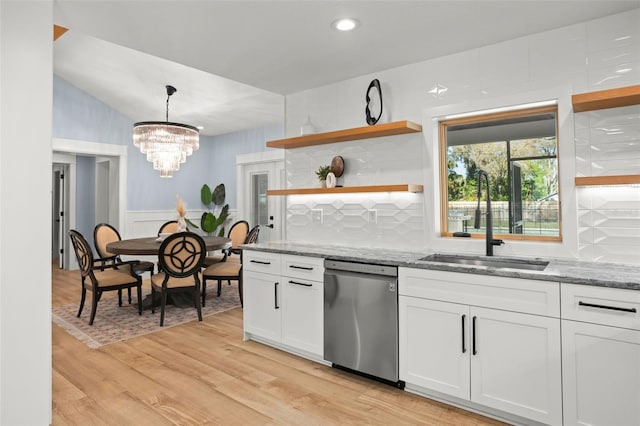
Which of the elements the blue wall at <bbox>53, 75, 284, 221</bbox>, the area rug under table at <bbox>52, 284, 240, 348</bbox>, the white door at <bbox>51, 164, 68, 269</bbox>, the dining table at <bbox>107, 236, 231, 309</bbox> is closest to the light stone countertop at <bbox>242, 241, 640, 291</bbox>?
the dining table at <bbox>107, 236, 231, 309</bbox>

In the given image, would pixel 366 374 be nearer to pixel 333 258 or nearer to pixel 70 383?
pixel 333 258

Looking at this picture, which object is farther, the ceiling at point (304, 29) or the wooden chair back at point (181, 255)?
the wooden chair back at point (181, 255)

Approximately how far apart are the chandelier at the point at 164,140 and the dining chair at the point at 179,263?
1489mm

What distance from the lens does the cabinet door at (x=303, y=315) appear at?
3.00 metres

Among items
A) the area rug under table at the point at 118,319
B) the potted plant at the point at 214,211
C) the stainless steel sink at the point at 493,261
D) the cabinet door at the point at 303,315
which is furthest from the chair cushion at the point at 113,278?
the stainless steel sink at the point at 493,261

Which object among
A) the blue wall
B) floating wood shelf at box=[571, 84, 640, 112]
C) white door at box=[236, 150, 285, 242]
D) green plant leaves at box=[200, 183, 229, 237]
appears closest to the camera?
floating wood shelf at box=[571, 84, 640, 112]

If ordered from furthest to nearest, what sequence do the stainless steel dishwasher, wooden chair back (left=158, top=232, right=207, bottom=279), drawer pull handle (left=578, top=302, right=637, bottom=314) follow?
wooden chair back (left=158, top=232, right=207, bottom=279) < the stainless steel dishwasher < drawer pull handle (left=578, top=302, right=637, bottom=314)

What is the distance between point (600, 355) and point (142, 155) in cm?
729

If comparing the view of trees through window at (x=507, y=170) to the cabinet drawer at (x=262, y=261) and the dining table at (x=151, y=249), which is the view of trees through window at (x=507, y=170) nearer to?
the cabinet drawer at (x=262, y=261)

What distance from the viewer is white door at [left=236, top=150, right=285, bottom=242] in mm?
6832

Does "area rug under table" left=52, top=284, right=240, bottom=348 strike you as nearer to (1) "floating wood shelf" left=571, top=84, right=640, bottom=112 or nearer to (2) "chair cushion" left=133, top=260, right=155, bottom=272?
Answer: (2) "chair cushion" left=133, top=260, right=155, bottom=272

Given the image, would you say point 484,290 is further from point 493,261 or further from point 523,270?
point 493,261

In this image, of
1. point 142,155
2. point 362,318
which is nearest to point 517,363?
point 362,318

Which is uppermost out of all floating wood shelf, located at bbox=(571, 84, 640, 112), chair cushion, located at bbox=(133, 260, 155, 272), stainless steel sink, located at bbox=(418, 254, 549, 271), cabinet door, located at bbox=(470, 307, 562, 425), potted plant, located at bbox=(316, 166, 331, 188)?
floating wood shelf, located at bbox=(571, 84, 640, 112)
